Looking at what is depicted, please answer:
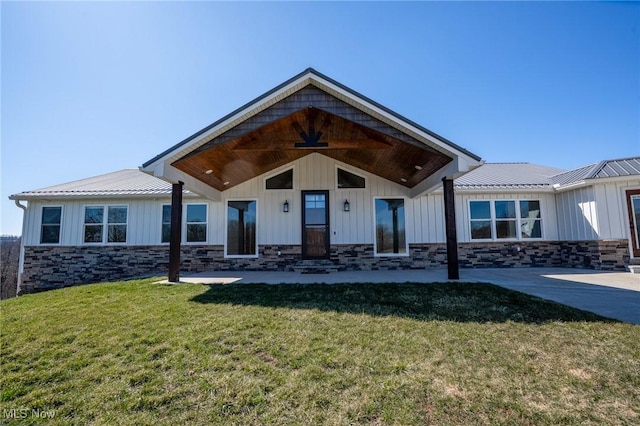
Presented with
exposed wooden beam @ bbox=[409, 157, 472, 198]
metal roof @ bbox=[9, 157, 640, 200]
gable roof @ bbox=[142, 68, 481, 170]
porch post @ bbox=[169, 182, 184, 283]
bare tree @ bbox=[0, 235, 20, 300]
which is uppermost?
gable roof @ bbox=[142, 68, 481, 170]

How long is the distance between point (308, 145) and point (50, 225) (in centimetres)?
978

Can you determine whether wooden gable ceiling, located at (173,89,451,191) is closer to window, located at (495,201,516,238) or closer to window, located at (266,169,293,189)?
window, located at (266,169,293,189)

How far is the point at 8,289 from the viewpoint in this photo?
22.1m

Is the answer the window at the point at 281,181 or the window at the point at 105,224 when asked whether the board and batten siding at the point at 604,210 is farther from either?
the window at the point at 105,224

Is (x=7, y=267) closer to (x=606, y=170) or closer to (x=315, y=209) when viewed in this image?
(x=315, y=209)

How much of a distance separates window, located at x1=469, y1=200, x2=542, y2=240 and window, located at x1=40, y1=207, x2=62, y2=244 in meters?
14.2

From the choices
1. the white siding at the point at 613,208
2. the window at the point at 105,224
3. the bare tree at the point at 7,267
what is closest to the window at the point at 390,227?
the white siding at the point at 613,208

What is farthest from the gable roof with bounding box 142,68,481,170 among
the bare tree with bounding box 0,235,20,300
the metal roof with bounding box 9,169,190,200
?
the bare tree with bounding box 0,235,20,300

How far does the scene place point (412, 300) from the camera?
5.17 meters

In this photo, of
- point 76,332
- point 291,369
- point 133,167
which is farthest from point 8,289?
point 291,369

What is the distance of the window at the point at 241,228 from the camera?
33.5 feet

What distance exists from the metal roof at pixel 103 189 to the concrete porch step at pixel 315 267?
4.55 meters

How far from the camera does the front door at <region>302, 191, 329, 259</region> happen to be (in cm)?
1009

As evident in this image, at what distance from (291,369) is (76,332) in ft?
10.0
